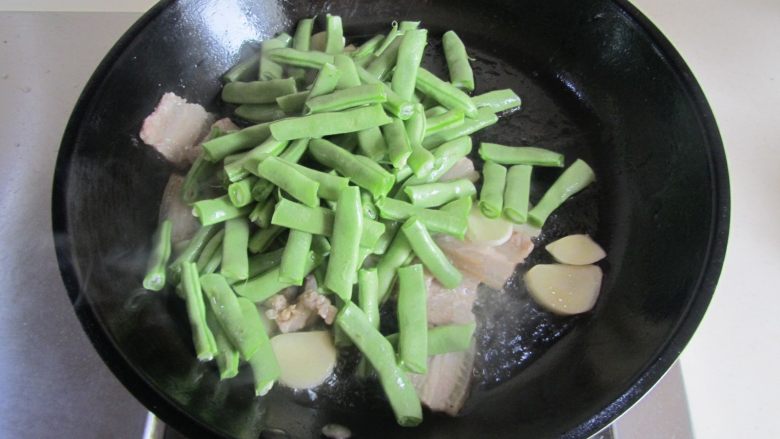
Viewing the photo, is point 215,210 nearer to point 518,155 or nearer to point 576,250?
point 518,155

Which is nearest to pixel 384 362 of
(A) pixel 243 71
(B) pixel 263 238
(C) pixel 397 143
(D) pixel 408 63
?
(B) pixel 263 238

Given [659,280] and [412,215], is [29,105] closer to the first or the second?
[412,215]

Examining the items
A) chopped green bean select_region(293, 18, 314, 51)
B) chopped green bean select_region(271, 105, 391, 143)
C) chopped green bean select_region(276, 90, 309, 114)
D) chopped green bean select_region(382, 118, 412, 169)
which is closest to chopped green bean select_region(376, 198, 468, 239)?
chopped green bean select_region(382, 118, 412, 169)

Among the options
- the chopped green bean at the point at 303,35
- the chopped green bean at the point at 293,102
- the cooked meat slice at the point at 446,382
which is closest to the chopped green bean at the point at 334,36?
the chopped green bean at the point at 303,35

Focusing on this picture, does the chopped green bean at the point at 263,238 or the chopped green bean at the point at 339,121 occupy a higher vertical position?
the chopped green bean at the point at 339,121

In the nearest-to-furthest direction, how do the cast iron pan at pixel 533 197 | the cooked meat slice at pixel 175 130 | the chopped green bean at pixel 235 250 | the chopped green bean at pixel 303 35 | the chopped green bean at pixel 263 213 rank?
the cast iron pan at pixel 533 197
the chopped green bean at pixel 235 250
the chopped green bean at pixel 263 213
the cooked meat slice at pixel 175 130
the chopped green bean at pixel 303 35

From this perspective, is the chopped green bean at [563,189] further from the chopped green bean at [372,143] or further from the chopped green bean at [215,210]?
the chopped green bean at [215,210]
